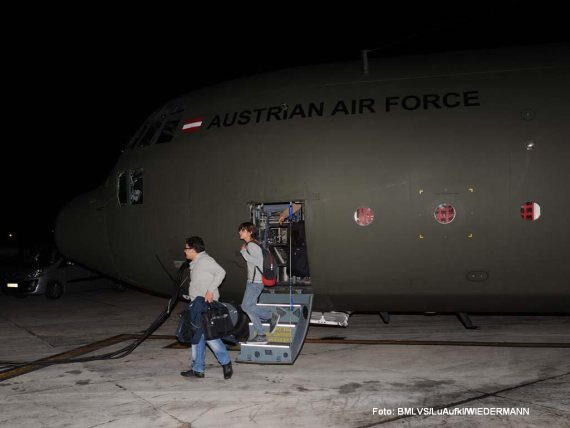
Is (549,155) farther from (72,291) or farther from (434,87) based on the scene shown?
(72,291)

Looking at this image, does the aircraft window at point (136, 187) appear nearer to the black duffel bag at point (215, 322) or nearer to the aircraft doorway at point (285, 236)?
the aircraft doorway at point (285, 236)

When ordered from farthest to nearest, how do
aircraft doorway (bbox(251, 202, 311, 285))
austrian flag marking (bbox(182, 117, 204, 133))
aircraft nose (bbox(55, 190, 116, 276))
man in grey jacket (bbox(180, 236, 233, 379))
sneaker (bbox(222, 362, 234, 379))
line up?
aircraft nose (bbox(55, 190, 116, 276)), austrian flag marking (bbox(182, 117, 204, 133)), aircraft doorway (bbox(251, 202, 311, 285)), sneaker (bbox(222, 362, 234, 379)), man in grey jacket (bbox(180, 236, 233, 379))

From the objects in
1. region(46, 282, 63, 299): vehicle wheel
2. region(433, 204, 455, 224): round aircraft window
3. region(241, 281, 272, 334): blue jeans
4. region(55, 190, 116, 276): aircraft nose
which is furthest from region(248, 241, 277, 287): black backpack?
region(46, 282, 63, 299): vehicle wheel

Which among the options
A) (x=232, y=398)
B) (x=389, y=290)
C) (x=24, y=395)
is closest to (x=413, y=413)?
(x=232, y=398)

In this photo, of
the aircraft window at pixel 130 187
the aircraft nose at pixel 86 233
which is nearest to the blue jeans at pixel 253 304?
the aircraft window at pixel 130 187

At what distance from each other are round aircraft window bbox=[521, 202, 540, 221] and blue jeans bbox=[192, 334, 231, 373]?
505cm

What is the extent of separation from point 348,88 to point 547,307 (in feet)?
16.3

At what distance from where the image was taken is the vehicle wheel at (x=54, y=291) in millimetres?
17906

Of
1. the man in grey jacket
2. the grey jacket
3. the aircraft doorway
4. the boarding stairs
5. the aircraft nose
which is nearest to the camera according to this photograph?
the man in grey jacket

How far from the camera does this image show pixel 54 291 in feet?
59.0

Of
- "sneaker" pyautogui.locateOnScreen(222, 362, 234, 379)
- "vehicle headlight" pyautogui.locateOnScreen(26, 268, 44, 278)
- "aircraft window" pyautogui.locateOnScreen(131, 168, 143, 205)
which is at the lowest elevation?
"sneaker" pyautogui.locateOnScreen(222, 362, 234, 379)

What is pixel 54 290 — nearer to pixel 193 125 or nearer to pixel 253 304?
pixel 193 125

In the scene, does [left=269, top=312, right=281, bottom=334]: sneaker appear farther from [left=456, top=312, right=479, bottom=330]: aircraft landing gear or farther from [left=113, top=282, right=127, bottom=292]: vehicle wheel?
[left=113, top=282, right=127, bottom=292]: vehicle wheel

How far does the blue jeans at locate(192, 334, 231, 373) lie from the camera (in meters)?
7.79
